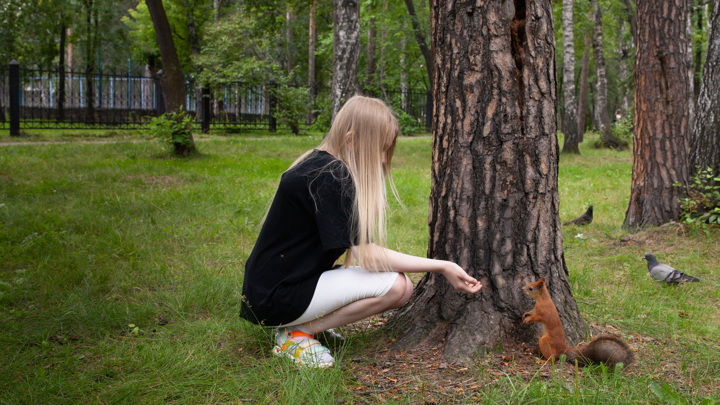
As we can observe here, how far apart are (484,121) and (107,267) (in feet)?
10.3

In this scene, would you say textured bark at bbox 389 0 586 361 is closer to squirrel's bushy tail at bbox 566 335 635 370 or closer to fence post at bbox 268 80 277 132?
squirrel's bushy tail at bbox 566 335 635 370

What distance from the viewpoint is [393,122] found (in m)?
2.72

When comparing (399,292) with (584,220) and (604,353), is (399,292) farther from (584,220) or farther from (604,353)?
(584,220)

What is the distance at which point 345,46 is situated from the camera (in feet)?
34.7

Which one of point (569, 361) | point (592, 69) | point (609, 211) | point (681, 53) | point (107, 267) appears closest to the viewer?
point (569, 361)

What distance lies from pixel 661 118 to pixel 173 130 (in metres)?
7.89

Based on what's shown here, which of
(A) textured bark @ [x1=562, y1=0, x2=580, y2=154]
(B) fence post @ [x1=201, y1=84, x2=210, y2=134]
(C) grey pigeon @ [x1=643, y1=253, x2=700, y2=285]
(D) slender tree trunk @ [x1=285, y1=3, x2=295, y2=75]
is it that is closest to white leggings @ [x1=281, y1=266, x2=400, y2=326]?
(C) grey pigeon @ [x1=643, y1=253, x2=700, y2=285]

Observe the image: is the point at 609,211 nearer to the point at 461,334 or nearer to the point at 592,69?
the point at 461,334

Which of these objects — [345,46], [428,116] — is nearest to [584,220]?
[345,46]

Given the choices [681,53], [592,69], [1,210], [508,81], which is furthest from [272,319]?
[592,69]

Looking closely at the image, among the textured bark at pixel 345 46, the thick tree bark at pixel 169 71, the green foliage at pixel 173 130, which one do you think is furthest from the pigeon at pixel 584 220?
the thick tree bark at pixel 169 71

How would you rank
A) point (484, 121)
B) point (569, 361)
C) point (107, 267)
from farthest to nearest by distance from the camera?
point (107, 267)
point (484, 121)
point (569, 361)

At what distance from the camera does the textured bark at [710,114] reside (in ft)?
18.1

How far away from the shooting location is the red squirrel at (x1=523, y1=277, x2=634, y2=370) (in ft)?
8.00
